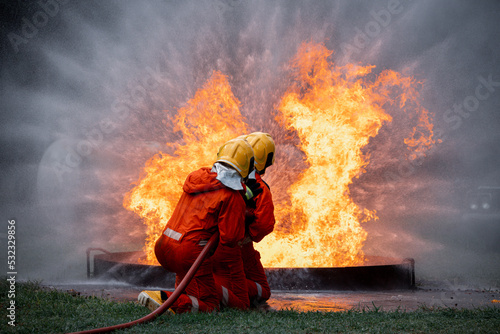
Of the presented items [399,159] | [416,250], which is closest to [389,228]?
[416,250]

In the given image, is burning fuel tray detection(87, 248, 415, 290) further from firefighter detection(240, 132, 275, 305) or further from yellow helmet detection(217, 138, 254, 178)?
yellow helmet detection(217, 138, 254, 178)

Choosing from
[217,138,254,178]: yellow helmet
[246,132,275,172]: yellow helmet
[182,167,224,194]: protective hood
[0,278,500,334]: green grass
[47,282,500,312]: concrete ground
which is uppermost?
[246,132,275,172]: yellow helmet

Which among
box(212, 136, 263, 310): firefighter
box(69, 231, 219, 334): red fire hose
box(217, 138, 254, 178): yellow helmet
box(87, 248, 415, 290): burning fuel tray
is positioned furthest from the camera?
box(87, 248, 415, 290): burning fuel tray

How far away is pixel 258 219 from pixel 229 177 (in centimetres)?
70

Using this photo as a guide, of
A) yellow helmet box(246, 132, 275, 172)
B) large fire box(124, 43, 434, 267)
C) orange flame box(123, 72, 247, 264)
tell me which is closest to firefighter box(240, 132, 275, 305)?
yellow helmet box(246, 132, 275, 172)

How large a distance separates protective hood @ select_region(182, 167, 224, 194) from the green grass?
1.26 metres

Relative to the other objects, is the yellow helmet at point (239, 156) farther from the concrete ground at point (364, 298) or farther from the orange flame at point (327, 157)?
the orange flame at point (327, 157)

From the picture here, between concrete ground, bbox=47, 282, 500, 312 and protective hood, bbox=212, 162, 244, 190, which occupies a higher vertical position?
protective hood, bbox=212, 162, 244, 190

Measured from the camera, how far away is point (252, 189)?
4758 millimetres

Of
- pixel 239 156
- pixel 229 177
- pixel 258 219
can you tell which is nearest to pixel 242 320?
pixel 258 219

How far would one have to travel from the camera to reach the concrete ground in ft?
17.2

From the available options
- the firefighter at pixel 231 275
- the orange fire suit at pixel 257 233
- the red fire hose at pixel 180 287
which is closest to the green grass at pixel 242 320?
the red fire hose at pixel 180 287

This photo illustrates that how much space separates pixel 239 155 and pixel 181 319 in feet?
5.71

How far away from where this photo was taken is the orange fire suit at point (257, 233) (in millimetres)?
4676
